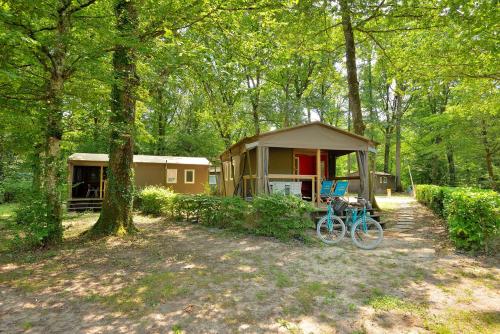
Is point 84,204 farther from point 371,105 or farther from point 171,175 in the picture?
point 371,105

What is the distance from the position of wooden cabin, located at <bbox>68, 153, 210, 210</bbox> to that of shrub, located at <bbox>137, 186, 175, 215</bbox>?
5.15 meters

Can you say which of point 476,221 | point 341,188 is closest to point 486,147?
point 341,188

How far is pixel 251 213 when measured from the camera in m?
8.58

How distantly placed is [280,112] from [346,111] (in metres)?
15.7

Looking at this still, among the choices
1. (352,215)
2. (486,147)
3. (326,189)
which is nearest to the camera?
(352,215)

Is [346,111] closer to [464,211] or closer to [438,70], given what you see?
[438,70]

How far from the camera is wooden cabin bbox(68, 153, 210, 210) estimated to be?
18.6 meters

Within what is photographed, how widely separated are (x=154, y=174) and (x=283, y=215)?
44.6 feet

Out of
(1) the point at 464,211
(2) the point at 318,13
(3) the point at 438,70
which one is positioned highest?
(2) the point at 318,13

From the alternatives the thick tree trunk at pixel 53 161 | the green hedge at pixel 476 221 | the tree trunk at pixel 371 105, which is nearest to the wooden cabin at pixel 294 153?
the green hedge at pixel 476 221

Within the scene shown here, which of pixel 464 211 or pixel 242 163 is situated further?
pixel 242 163

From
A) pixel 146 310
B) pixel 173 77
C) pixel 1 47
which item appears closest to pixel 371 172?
pixel 173 77

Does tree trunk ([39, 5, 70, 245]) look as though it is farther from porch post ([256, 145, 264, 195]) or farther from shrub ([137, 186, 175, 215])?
shrub ([137, 186, 175, 215])

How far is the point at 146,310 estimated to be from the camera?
3.79 m
